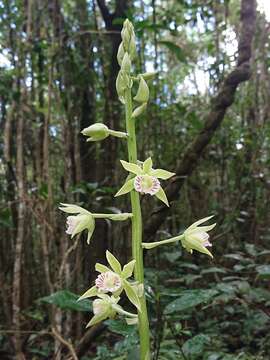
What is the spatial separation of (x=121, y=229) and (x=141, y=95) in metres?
3.21

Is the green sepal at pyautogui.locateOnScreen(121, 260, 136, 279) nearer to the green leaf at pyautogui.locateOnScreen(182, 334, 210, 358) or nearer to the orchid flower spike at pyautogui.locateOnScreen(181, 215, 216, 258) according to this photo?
the orchid flower spike at pyautogui.locateOnScreen(181, 215, 216, 258)

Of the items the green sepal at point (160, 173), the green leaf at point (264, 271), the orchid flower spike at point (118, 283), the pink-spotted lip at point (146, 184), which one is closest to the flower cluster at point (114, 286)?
the orchid flower spike at point (118, 283)

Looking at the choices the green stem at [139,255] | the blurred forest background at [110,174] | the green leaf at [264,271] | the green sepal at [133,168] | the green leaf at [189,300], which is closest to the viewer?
the green stem at [139,255]

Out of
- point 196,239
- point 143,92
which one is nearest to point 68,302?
point 196,239

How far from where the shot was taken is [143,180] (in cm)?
201

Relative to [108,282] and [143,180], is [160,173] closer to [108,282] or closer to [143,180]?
[143,180]

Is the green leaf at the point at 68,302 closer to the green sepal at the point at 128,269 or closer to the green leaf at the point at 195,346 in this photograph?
the green sepal at the point at 128,269

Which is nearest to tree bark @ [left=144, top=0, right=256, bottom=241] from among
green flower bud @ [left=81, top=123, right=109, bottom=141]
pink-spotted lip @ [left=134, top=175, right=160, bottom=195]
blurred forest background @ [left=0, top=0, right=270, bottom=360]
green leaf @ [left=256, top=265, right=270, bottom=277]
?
blurred forest background @ [left=0, top=0, right=270, bottom=360]

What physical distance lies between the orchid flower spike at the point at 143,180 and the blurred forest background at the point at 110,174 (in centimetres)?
101

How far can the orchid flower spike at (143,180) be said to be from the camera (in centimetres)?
198

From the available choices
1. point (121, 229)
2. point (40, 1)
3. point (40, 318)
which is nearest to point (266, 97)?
point (121, 229)

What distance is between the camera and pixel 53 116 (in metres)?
6.36

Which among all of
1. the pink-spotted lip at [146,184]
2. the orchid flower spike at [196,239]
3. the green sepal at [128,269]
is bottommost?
the green sepal at [128,269]

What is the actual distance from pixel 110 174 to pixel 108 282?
12.1 ft
